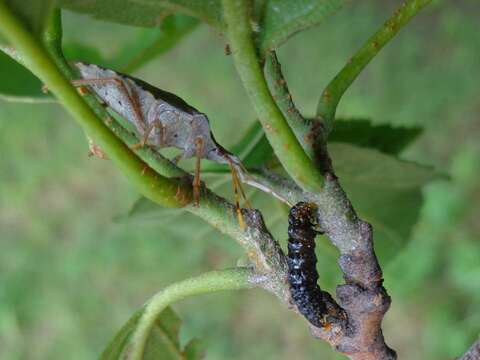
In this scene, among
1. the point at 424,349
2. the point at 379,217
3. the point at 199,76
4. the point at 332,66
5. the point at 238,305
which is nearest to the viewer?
the point at 379,217

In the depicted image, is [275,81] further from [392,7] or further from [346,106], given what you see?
[392,7]

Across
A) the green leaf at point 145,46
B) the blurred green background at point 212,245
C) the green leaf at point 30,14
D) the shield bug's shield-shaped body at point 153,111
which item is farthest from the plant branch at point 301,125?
the blurred green background at point 212,245

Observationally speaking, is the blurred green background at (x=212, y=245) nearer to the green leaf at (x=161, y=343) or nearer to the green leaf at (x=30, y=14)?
the green leaf at (x=161, y=343)

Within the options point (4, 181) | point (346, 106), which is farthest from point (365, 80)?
point (4, 181)

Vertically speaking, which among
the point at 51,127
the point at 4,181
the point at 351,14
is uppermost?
the point at 351,14

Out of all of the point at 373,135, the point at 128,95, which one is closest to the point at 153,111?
the point at 128,95
